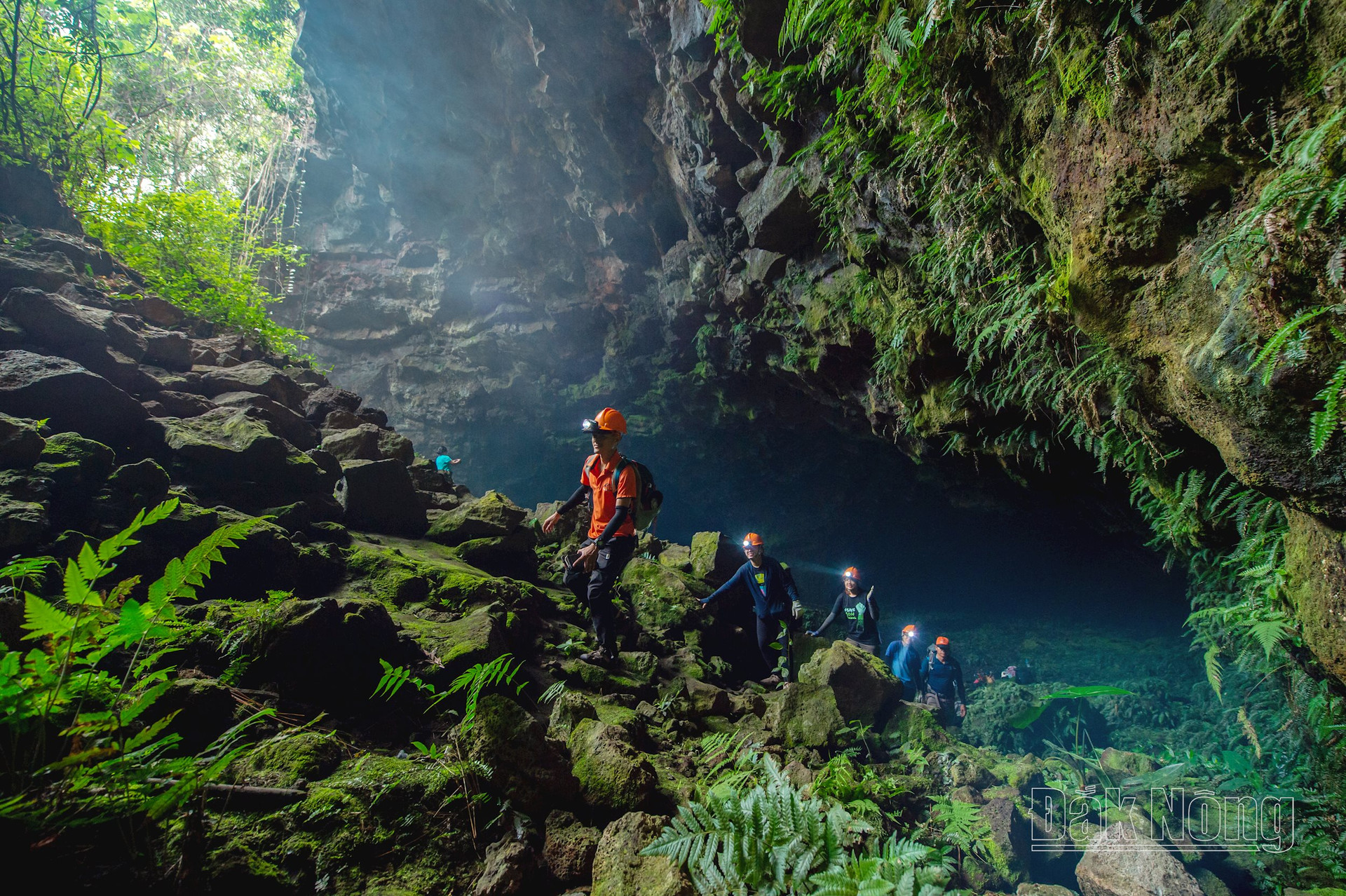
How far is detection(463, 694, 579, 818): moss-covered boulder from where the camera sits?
6.19 feet

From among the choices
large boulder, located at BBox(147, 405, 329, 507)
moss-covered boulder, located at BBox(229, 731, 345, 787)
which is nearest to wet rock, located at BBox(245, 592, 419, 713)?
moss-covered boulder, located at BBox(229, 731, 345, 787)

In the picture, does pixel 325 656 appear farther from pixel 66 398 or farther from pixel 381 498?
pixel 66 398

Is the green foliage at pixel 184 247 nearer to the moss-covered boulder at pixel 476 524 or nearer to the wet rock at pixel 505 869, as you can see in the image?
the moss-covered boulder at pixel 476 524

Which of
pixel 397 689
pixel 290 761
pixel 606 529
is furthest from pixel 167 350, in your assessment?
pixel 290 761

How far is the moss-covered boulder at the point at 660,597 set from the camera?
5.64m

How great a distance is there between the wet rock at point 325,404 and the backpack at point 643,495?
4.47 metres

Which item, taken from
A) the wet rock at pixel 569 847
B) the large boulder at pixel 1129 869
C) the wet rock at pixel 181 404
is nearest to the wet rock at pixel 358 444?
the wet rock at pixel 181 404

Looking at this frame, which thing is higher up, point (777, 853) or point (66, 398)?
point (66, 398)

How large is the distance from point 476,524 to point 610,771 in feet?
13.4

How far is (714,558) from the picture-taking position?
277 inches

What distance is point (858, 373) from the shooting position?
788cm

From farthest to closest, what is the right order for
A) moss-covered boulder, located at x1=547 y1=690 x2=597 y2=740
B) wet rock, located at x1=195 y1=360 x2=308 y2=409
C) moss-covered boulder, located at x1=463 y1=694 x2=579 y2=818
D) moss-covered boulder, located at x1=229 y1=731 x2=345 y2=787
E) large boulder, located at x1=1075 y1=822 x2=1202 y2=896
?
wet rock, located at x1=195 y1=360 x2=308 y2=409, large boulder, located at x1=1075 y1=822 x2=1202 y2=896, moss-covered boulder, located at x1=547 y1=690 x2=597 y2=740, moss-covered boulder, located at x1=463 y1=694 x2=579 y2=818, moss-covered boulder, located at x1=229 y1=731 x2=345 y2=787

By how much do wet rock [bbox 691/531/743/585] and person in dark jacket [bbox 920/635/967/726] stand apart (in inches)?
127

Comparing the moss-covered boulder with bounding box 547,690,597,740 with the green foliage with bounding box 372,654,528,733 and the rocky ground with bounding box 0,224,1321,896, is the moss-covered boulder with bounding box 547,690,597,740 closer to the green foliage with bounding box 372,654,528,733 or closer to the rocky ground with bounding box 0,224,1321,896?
the rocky ground with bounding box 0,224,1321,896
